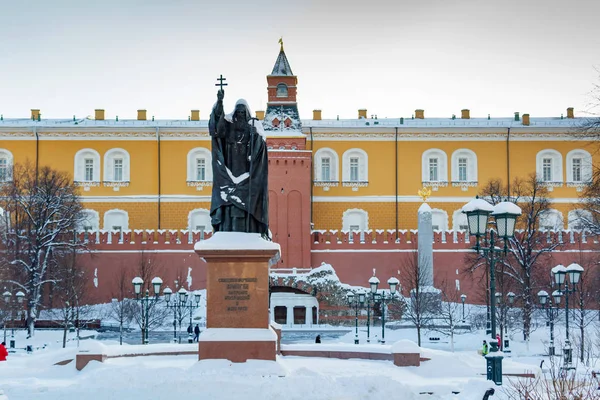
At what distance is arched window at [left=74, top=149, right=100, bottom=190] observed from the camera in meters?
57.2

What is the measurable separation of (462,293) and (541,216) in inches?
344

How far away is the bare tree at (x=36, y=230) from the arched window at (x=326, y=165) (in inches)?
562

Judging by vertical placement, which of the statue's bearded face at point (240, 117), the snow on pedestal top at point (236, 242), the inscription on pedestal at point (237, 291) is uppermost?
the statue's bearded face at point (240, 117)

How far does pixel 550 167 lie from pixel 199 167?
20897mm

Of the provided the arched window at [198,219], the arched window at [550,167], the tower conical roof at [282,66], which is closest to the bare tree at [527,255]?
the arched window at [550,167]

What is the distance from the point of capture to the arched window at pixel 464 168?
57719 millimetres

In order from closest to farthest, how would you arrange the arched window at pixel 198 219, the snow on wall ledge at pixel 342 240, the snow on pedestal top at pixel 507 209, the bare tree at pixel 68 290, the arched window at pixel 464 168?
the snow on pedestal top at pixel 507 209, the bare tree at pixel 68 290, the snow on wall ledge at pixel 342 240, the arched window at pixel 198 219, the arched window at pixel 464 168

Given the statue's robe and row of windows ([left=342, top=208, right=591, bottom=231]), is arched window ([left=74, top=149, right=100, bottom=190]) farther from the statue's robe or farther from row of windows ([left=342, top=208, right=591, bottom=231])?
the statue's robe

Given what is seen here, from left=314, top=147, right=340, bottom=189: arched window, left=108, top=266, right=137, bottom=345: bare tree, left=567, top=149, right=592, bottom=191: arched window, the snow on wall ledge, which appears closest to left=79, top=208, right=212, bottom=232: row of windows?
the snow on wall ledge

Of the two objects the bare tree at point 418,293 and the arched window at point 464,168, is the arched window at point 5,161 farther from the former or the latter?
the arched window at point 464,168

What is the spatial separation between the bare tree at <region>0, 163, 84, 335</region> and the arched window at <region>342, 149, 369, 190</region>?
51.7 feet

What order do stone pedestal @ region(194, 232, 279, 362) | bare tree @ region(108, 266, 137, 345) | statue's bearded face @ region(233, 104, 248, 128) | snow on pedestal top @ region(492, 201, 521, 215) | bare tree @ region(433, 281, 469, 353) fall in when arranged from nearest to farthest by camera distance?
stone pedestal @ region(194, 232, 279, 362), statue's bearded face @ region(233, 104, 248, 128), snow on pedestal top @ region(492, 201, 521, 215), bare tree @ region(433, 281, 469, 353), bare tree @ region(108, 266, 137, 345)

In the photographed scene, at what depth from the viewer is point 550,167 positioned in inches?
2288

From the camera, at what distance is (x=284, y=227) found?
49.8 metres
